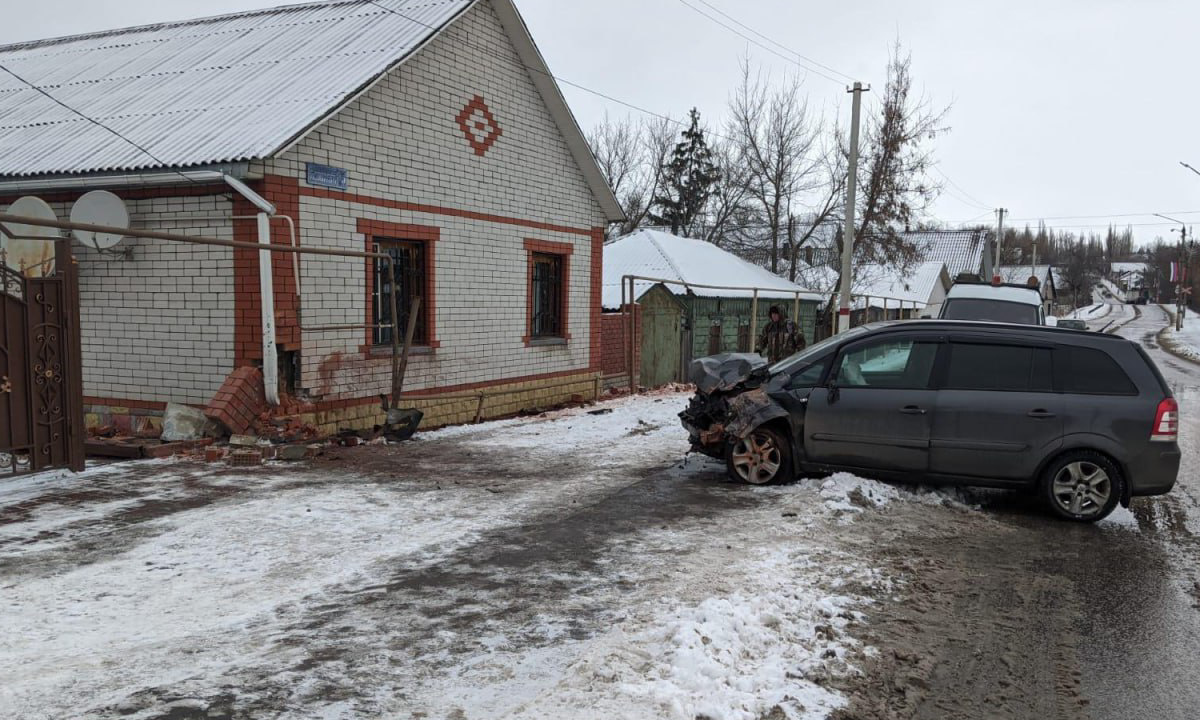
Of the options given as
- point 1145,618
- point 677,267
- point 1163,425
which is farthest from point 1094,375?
point 677,267

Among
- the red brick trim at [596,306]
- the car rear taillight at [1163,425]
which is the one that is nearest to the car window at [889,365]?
the car rear taillight at [1163,425]

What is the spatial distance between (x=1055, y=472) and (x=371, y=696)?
18.9 feet

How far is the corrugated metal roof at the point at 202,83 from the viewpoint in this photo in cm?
943

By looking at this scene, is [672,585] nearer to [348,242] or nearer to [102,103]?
[348,242]

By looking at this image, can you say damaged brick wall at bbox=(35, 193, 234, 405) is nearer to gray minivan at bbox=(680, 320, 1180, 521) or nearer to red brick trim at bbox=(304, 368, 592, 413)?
red brick trim at bbox=(304, 368, 592, 413)

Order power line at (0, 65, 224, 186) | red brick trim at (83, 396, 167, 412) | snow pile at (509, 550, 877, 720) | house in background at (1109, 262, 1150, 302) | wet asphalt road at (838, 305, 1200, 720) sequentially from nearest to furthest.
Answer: snow pile at (509, 550, 877, 720) → wet asphalt road at (838, 305, 1200, 720) → power line at (0, 65, 224, 186) → red brick trim at (83, 396, 167, 412) → house in background at (1109, 262, 1150, 302)

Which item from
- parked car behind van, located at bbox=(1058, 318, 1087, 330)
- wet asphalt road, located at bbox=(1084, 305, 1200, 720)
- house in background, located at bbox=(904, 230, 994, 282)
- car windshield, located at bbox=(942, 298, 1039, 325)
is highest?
house in background, located at bbox=(904, 230, 994, 282)

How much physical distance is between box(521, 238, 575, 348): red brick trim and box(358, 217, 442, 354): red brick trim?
6.97 feet

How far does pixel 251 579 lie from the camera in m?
4.96

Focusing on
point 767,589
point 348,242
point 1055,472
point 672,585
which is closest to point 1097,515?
point 1055,472

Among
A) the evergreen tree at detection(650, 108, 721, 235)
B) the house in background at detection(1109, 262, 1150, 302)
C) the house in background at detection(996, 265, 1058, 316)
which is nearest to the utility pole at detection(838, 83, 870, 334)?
the evergreen tree at detection(650, 108, 721, 235)

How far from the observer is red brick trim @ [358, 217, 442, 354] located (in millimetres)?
10438

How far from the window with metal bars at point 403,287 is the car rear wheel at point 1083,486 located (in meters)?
7.46

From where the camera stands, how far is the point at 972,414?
701 cm
